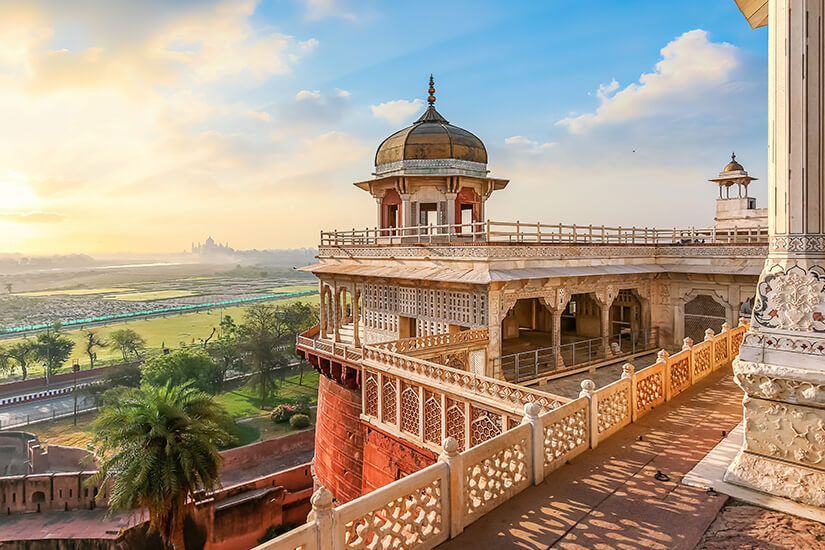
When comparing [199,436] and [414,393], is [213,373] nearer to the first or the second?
[199,436]

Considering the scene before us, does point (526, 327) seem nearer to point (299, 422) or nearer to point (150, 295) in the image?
point (299, 422)

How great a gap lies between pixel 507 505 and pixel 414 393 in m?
5.70

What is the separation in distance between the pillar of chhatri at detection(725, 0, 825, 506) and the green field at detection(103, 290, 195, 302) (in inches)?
4830

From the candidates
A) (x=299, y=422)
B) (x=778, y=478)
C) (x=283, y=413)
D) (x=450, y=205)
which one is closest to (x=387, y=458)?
(x=778, y=478)

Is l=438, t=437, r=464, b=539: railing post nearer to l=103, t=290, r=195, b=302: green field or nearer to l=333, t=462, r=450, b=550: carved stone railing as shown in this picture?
l=333, t=462, r=450, b=550: carved stone railing

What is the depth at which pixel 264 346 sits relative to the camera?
48.3 meters

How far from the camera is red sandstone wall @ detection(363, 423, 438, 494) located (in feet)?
35.5

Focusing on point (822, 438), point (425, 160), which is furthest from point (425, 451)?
point (425, 160)

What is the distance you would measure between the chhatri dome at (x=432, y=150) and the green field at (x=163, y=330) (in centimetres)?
5805

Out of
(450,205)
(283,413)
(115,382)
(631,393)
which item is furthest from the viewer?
(115,382)

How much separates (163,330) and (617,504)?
303ft

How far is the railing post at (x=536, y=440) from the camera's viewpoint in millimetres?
5426

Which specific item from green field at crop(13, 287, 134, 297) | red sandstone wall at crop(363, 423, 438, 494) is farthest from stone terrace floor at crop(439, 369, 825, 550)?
green field at crop(13, 287, 134, 297)

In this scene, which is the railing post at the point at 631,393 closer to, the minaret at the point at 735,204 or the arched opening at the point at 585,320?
the arched opening at the point at 585,320
